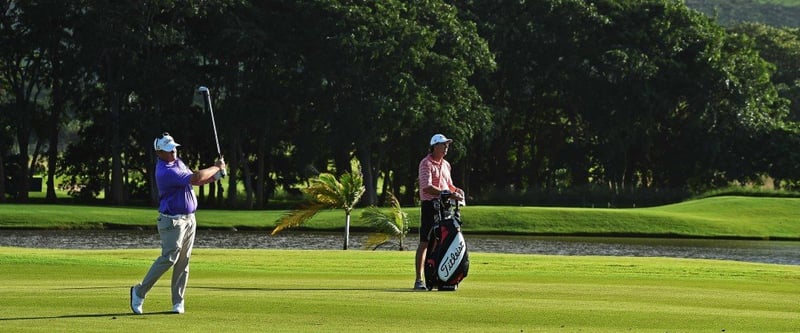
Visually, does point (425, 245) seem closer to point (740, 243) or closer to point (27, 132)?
point (740, 243)

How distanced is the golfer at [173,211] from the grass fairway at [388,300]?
31 centimetres

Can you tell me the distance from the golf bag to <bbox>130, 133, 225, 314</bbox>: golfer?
14.3 ft

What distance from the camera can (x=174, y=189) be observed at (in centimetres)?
1588

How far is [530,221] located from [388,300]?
145ft

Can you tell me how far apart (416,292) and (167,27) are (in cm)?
5442

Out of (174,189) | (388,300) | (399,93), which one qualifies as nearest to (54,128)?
(399,93)

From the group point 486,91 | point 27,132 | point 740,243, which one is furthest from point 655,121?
point 27,132

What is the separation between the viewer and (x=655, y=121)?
86.1 m

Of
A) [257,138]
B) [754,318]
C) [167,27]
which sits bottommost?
[754,318]

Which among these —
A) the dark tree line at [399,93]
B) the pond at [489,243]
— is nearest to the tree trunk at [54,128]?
the dark tree line at [399,93]

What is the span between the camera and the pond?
46344mm

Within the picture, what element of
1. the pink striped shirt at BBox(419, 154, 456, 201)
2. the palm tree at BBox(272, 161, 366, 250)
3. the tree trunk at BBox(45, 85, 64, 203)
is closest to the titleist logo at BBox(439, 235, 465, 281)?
the pink striped shirt at BBox(419, 154, 456, 201)

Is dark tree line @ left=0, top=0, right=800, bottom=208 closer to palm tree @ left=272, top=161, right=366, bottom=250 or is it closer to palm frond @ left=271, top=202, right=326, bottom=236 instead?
palm frond @ left=271, top=202, right=326, bottom=236

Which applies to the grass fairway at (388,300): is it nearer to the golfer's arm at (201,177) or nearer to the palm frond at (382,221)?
the golfer's arm at (201,177)
